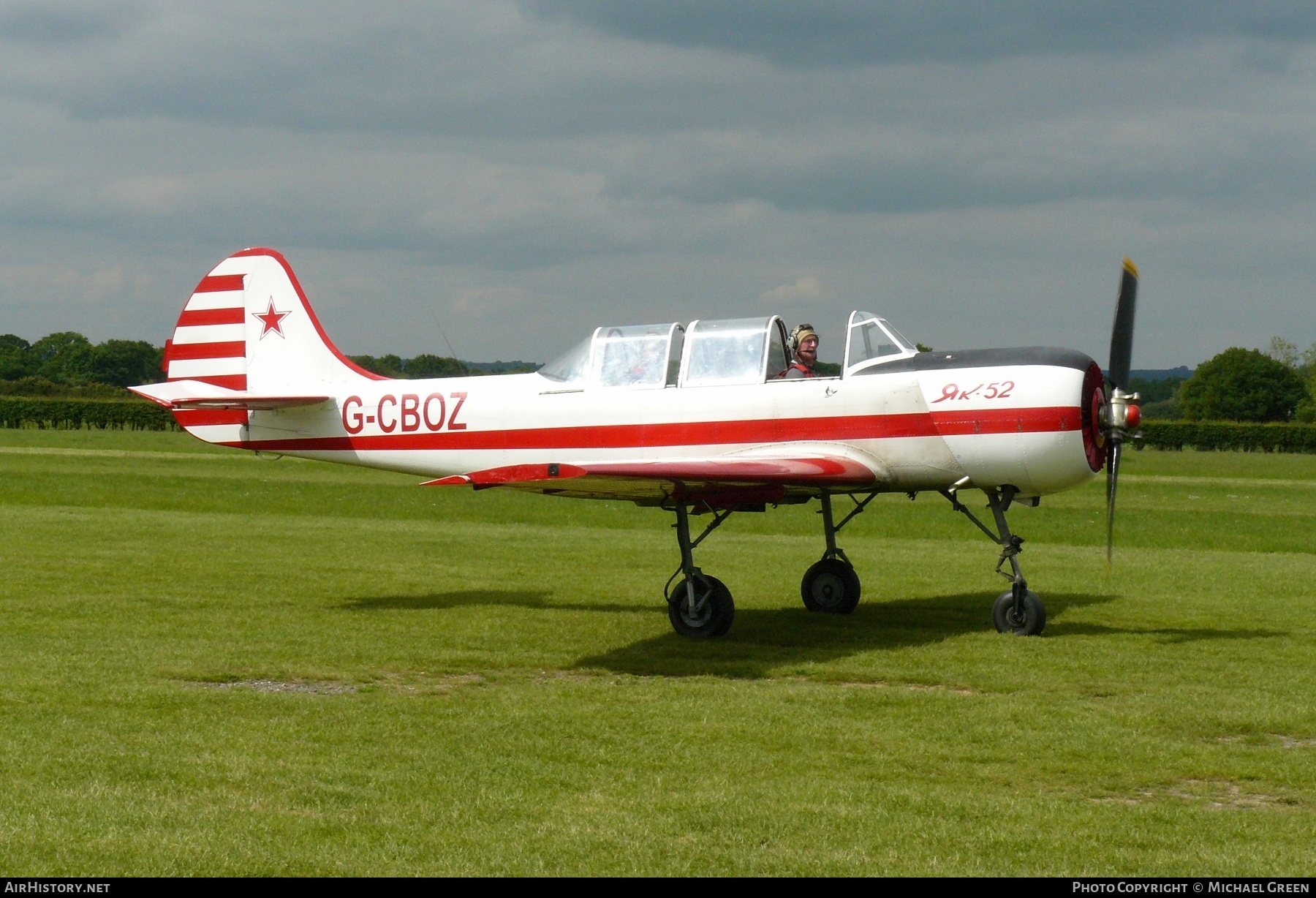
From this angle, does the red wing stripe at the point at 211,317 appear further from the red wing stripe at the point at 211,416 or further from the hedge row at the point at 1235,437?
the hedge row at the point at 1235,437

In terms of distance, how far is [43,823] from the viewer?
5797 millimetres

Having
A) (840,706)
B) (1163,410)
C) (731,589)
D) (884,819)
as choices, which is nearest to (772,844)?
(884,819)

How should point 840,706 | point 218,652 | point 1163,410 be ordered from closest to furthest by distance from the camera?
point 840,706
point 218,652
point 1163,410

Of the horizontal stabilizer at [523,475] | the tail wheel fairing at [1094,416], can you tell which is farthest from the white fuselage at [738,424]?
the horizontal stabilizer at [523,475]

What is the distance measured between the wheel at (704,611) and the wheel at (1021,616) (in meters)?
2.45

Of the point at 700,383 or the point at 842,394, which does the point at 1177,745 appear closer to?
the point at 842,394

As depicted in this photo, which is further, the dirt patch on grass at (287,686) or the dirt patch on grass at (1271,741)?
the dirt patch on grass at (287,686)

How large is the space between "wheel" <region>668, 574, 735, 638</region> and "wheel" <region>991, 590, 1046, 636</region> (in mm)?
2454

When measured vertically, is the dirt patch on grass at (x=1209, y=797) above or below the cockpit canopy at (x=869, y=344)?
below

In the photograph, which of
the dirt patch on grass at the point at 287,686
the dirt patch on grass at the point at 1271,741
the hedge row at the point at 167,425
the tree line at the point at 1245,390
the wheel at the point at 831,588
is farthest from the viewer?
the tree line at the point at 1245,390

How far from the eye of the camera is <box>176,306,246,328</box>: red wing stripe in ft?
49.5

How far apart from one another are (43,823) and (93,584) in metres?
9.18

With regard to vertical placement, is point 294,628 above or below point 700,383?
below

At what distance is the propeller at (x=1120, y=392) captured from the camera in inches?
456
